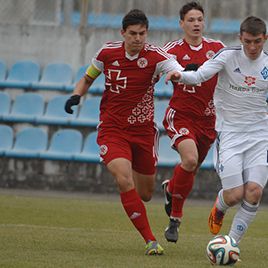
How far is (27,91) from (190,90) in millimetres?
7812

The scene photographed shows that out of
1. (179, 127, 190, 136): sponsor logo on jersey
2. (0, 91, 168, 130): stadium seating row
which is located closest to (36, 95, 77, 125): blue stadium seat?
(0, 91, 168, 130): stadium seating row

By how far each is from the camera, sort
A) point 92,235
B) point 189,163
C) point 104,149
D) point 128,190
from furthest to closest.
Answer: point 92,235 < point 189,163 < point 104,149 < point 128,190

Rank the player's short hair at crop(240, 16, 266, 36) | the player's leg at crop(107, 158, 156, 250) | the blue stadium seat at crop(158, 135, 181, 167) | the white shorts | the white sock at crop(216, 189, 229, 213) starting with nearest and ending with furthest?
the player's short hair at crop(240, 16, 266, 36), the white shorts, the player's leg at crop(107, 158, 156, 250), the white sock at crop(216, 189, 229, 213), the blue stadium seat at crop(158, 135, 181, 167)

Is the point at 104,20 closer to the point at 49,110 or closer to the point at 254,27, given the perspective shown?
the point at 49,110

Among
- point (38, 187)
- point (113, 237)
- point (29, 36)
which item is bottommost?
point (38, 187)

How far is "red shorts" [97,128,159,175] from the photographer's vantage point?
9234 mm

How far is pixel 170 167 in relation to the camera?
1688 centimetres

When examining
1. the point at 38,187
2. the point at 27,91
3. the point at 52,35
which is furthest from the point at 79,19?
the point at 38,187

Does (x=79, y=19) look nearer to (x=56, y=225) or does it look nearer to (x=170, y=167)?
(x=170, y=167)

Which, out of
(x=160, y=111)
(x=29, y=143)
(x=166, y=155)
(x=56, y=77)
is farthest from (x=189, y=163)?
(x=56, y=77)

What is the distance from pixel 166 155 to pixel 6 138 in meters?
2.95

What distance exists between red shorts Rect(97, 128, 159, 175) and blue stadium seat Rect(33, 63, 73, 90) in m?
8.08

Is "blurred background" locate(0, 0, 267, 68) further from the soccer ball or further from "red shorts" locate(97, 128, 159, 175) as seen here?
the soccer ball

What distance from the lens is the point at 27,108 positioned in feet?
58.1
